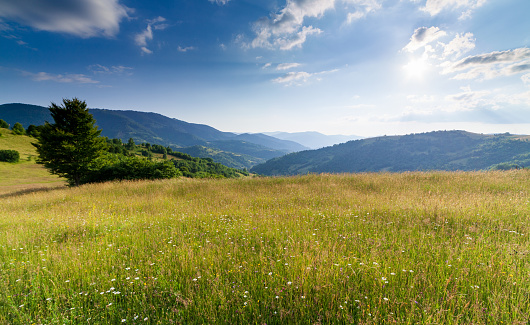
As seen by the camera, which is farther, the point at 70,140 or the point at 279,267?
the point at 70,140

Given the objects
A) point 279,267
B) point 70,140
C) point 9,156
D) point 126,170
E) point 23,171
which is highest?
point 70,140

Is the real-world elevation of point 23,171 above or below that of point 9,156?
below

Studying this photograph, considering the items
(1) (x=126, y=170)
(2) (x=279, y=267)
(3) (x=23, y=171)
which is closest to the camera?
(2) (x=279, y=267)

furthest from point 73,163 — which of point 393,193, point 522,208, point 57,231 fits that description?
point 522,208

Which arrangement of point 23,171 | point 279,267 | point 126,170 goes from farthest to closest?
point 23,171, point 126,170, point 279,267

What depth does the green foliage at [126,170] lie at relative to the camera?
25.8 meters

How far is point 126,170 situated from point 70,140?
6.18 metres

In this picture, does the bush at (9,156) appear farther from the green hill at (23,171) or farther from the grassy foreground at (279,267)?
the grassy foreground at (279,267)

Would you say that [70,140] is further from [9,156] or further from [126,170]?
[9,156]

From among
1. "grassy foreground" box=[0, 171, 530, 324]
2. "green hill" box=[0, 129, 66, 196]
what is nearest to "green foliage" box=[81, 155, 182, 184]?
"green hill" box=[0, 129, 66, 196]

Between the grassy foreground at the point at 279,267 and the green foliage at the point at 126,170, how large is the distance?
20.4 meters

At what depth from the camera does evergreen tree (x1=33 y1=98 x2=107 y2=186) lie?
21.7 metres

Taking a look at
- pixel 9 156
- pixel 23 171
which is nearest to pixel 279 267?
pixel 23 171

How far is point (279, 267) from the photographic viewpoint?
360 cm
